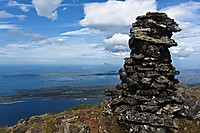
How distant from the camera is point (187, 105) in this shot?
26.9 m

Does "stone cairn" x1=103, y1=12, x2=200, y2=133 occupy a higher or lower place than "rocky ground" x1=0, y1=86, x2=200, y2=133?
higher

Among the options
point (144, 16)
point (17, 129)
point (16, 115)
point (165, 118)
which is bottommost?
point (16, 115)

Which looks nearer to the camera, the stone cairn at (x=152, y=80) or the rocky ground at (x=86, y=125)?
the rocky ground at (x=86, y=125)

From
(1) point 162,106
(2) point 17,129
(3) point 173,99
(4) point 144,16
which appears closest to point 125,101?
(1) point 162,106

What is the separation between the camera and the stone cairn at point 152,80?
25.5m

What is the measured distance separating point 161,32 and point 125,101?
17.4m

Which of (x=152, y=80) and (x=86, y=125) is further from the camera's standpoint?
(x=86, y=125)

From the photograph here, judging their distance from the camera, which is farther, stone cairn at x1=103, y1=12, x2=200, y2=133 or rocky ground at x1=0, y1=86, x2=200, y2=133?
stone cairn at x1=103, y1=12, x2=200, y2=133

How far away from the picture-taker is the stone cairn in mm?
25500

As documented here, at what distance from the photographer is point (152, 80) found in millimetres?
26922

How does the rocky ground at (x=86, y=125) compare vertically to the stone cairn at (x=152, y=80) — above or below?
below

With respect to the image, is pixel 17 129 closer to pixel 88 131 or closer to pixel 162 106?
pixel 88 131

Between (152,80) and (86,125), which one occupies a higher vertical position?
(152,80)

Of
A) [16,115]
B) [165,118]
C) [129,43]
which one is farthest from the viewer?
[16,115]
